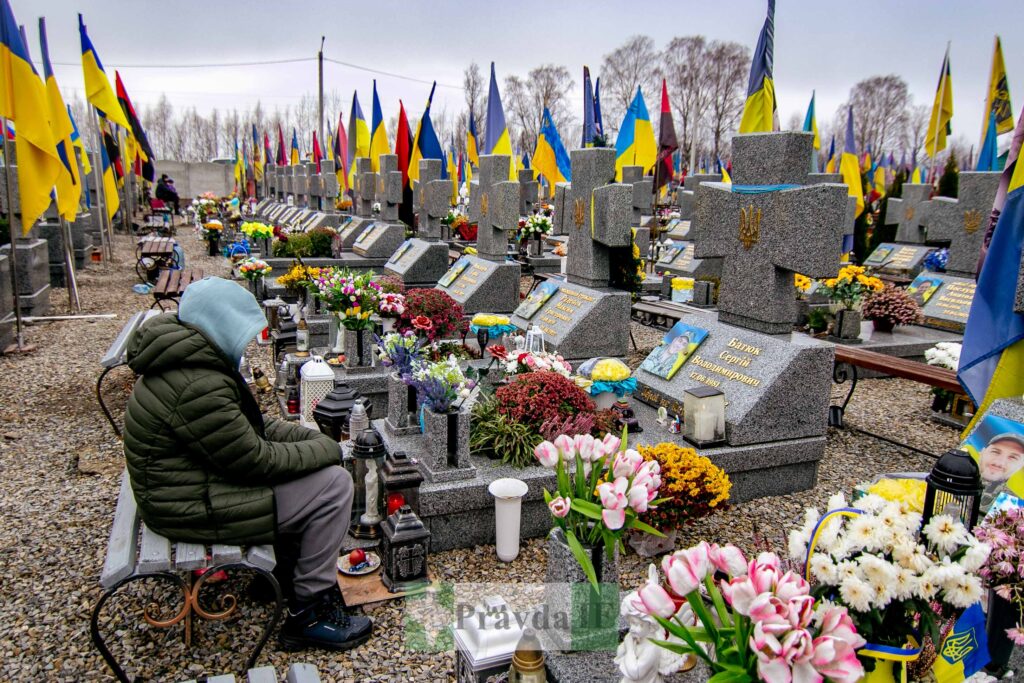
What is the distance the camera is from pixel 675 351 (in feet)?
22.0

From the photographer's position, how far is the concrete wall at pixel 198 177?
5056 centimetres

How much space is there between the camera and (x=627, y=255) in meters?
8.20

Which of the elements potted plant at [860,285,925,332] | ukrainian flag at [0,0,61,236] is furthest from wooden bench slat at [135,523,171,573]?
potted plant at [860,285,925,332]

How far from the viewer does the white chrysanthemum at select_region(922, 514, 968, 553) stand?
1.91 metres

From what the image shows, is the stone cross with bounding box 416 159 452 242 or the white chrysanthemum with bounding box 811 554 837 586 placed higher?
the stone cross with bounding box 416 159 452 242

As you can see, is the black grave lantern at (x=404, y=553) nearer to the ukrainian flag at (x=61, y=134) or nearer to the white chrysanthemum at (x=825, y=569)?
the white chrysanthemum at (x=825, y=569)

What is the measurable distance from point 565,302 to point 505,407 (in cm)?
336

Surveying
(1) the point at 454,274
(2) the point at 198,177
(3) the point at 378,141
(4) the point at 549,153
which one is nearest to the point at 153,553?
(1) the point at 454,274

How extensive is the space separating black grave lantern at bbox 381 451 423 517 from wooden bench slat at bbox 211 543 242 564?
1.15 metres

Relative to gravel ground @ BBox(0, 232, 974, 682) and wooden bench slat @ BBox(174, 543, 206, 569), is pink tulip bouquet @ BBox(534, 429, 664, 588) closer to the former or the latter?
gravel ground @ BBox(0, 232, 974, 682)

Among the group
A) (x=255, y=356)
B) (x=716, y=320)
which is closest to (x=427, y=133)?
(x=255, y=356)

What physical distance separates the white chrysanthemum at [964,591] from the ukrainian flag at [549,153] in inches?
736

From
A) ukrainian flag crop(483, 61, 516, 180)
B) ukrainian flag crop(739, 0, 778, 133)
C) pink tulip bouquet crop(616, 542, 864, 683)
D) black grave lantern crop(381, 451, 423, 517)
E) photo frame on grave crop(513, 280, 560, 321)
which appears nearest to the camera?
pink tulip bouquet crop(616, 542, 864, 683)

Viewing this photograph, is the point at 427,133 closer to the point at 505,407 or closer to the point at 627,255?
the point at 627,255
